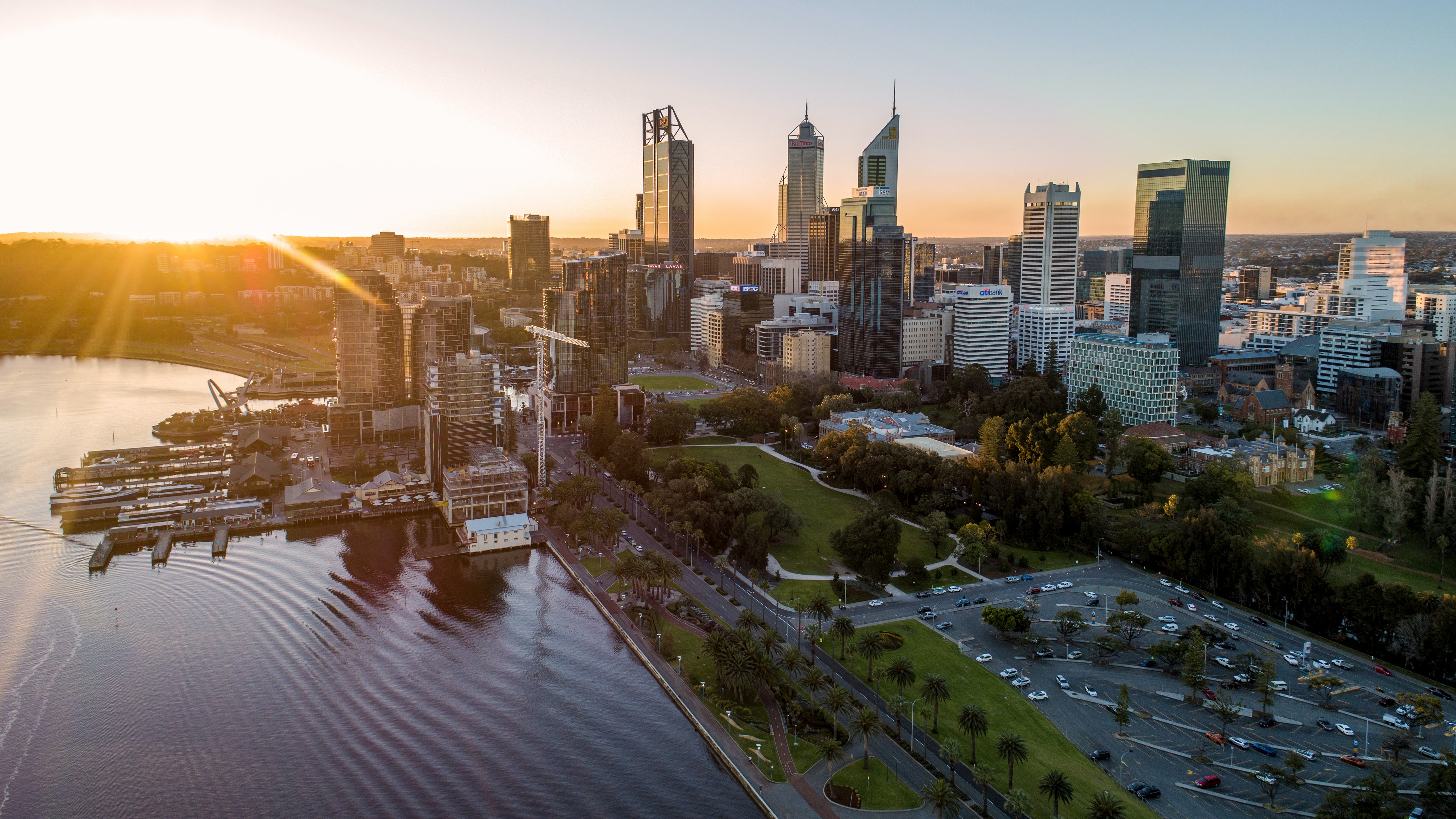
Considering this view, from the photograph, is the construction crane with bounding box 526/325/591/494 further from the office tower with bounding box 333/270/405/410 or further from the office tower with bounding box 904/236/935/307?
the office tower with bounding box 904/236/935/307

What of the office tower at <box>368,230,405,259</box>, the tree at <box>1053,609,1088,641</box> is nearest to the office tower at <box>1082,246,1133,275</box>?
the office tower at <box>368,230,405,259</box>

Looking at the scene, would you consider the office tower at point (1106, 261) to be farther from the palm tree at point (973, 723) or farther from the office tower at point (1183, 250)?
the palm tree at point (973, 723)

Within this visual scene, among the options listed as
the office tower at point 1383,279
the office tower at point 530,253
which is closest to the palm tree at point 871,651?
the office tower at point 1383,279

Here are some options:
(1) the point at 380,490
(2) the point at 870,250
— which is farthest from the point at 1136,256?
(1) the point at 380,490

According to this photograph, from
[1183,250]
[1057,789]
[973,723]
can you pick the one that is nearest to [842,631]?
[973,723]

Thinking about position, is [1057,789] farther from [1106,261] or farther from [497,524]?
[1106,261]

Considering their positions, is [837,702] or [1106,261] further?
[1106,261]
